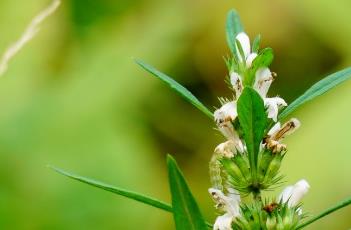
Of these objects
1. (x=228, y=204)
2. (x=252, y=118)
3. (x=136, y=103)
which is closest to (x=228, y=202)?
(x=228, y=204)

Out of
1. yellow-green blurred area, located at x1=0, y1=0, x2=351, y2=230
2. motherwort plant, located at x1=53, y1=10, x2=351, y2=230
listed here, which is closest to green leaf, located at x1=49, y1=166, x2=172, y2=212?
motherwort plant, located at x1=53, y1=10, x2=351, y2=230

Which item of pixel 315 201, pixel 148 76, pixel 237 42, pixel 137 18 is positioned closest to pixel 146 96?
pixel 148 76

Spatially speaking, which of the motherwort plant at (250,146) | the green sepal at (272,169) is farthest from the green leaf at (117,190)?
the green sepal at (272,169)

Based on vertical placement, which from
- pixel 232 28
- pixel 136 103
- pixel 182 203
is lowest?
pixel 182 203

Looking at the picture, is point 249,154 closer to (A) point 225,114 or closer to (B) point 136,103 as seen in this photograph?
(A) point 225,114

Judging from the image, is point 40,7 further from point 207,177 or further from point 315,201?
point 315,201

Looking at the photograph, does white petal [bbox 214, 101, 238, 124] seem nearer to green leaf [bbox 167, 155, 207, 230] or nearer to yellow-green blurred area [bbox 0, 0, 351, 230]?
green leaf [bbox 167, 155, 207, 230]

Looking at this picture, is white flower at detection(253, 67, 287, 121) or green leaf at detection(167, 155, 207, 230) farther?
white flower at detection(253, 67, 287, 121)
